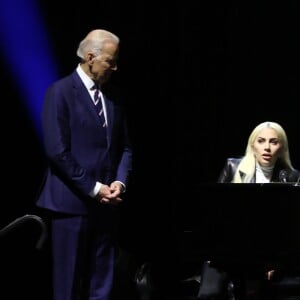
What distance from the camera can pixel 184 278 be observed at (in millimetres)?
5539

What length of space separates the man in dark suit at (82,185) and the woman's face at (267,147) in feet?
3.58

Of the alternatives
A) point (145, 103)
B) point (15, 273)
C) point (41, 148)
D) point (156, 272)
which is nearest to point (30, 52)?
point (41, 148)

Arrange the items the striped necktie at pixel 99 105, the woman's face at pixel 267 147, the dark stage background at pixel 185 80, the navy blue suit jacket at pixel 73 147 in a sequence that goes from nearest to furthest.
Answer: the navy blue suit jacket at pixel 73 147 < the striped necktie at pixel 99 105 < the woman's face at pixel 267 147 < the dark stage background at pixel 185 80

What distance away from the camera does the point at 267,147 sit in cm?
489

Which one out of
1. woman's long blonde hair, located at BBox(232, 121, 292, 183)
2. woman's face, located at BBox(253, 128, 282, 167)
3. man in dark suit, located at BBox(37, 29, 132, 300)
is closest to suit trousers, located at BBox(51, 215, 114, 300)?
man in dark suit, located at BBox(37, 29, 132, 300)

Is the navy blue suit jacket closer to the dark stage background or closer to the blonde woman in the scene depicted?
the dark stage background

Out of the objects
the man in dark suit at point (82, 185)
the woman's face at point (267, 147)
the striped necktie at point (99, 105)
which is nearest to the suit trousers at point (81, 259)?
the man in dark suit at point (82, 185)

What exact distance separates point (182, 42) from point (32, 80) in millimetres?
1213

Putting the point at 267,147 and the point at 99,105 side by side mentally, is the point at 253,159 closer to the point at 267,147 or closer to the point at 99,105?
the point at 267,147

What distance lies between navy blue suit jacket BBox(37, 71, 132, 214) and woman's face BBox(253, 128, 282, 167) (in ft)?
3.47

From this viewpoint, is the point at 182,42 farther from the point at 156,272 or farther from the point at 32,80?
the point at 156,272

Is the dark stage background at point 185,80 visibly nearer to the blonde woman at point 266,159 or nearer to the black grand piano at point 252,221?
the blonde woman at point 266,159

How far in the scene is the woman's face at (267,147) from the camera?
16.0 ft

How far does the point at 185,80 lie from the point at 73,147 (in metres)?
1.57
